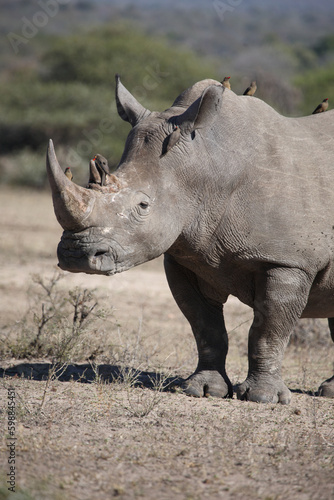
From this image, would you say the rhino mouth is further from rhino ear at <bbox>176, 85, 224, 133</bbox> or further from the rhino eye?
rhino ear at <bbox>176, 85, 224, 133</bbox>

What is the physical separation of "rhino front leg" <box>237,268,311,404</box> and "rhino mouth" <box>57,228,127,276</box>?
1181 mm

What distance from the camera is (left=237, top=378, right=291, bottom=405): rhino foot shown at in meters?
5.38

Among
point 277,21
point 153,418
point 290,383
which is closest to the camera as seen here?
point 153,418

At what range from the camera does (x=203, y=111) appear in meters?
4.89

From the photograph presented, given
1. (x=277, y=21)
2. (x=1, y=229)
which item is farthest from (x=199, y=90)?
(x=277, y=21)

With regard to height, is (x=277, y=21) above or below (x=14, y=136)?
above

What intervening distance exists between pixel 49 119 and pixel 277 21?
76022 mm

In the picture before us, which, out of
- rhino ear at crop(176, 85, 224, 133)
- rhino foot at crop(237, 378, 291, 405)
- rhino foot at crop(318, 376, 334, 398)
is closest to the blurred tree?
→ rhino foot at crop(318, 376, 334, 398)

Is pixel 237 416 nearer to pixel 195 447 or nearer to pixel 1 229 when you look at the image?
pixel 195 447

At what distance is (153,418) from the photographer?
4859 millimetres

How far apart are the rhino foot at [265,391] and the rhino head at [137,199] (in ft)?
4.30

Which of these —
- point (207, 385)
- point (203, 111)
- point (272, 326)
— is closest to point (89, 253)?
point (203, 111)

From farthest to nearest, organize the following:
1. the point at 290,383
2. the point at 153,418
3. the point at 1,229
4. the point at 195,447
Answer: the point at 1,229
the point at 290,383
the point at 153,418
the point at 195,447

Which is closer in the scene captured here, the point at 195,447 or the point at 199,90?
the point at 195,447
